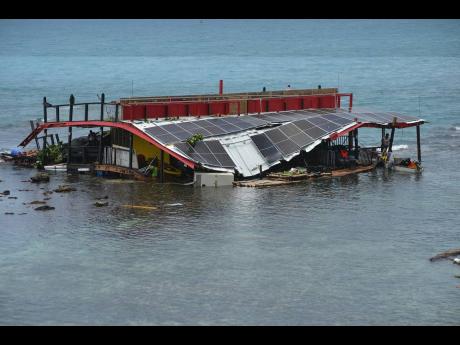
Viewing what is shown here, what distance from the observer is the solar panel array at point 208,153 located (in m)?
50.9

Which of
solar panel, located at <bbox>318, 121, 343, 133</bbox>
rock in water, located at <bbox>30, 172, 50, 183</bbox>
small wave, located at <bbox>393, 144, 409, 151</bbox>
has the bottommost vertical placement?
rock in water, located at <bbox>30, 172, 50, 183</bbox>

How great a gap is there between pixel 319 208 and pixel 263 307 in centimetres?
1503

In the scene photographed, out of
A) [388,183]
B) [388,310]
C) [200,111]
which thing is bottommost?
[388,310]

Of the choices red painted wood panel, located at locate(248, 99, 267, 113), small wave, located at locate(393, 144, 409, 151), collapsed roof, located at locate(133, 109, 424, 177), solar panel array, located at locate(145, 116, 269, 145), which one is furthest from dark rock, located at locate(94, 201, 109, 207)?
small wave, located at locate(393, 144, 409, 151)

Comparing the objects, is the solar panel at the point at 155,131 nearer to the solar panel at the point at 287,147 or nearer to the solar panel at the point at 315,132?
the solar panel at the point at 287,147

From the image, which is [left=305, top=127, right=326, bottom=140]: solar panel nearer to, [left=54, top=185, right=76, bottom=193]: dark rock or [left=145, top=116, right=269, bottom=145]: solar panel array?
[left=145, top=116, right=269, bottom=145]: solar panel array

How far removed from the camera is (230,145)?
52750 millimetres

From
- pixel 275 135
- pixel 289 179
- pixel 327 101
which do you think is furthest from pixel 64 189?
pixel 327 101

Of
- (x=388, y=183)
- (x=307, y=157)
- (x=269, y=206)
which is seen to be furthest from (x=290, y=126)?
(x=269, y=206)

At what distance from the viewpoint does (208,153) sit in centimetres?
5150

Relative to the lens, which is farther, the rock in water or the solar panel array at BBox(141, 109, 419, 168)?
the rock in water

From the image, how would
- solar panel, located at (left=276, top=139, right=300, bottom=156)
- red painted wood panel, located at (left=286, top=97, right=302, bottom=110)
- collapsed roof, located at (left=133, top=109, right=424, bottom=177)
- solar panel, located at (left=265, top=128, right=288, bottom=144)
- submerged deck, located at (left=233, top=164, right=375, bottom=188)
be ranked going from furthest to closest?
red painted wood panel, located at (left=286, top=97, right=302, bottom=110)
solar panel, located at (left=265, top=128, right=288, bottom=144)
solar panel, located at (left=276, top=139, right=300, bottom=156)
collapsed roof, located at (left=133, top=109, right=424, bottom=177)
submerged deck, located at (left=233, top=164, right=375, bottom=188)

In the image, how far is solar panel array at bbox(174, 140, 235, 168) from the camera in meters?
50.9

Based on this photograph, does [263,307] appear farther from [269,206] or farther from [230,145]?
[230,145]
